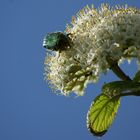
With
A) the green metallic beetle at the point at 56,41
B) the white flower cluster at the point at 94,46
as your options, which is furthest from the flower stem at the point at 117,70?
the green metallic beetle at the point at 56,41

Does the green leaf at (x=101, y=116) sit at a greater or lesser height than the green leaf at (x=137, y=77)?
lesser

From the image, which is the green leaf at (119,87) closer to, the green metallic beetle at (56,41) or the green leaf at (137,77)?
the green leaf at (137,77)

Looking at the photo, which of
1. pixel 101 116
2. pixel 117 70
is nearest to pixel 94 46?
pixel 117 70

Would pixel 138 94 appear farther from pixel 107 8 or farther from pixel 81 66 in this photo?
pixel 107 8

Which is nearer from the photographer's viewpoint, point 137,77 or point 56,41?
point 137,77

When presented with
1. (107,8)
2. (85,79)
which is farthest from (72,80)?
(107,8)

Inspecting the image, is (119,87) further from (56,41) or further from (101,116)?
(56,41)

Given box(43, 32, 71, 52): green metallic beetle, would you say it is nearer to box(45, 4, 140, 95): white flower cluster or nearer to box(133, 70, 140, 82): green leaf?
box(45, 4, 140, 95): white flower cluster
